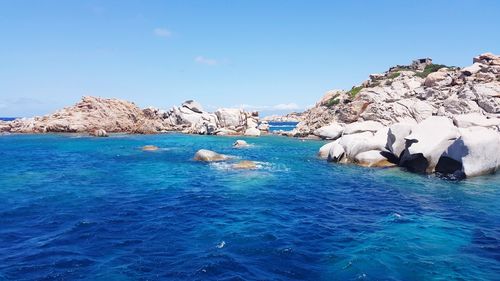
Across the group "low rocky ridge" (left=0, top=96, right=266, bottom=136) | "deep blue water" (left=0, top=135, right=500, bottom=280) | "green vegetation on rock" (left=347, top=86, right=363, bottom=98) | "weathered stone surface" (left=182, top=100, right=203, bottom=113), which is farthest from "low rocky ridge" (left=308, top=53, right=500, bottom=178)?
"weathered stone surface" (left=182, top=100, right=203, bottom=113)

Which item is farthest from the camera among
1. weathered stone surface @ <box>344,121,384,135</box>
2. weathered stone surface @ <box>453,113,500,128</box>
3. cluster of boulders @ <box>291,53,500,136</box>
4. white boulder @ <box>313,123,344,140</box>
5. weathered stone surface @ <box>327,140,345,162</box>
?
white boulder @ <box>313,123,344,140</box>

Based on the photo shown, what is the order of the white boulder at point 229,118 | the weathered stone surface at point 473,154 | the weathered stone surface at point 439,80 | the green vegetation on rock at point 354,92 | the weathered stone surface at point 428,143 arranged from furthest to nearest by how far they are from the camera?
the white boulder at point 229,118, the green vegetation on rock at point 354,92, the weathered stone surface at point 439,80, the weathered stone surface at point 428,143, the weathered stone surface at point 473,154

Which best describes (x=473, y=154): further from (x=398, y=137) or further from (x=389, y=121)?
(x=389, y=121)

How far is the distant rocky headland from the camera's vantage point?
3128cm

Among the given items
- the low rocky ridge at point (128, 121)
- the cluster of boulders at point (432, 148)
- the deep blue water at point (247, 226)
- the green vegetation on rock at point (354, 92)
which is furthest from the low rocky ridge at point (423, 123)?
the low rocky ridge at point (128, 121)

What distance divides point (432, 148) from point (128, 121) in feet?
251

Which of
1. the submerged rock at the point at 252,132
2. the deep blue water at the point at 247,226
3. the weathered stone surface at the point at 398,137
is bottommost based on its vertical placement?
the deep blue water at the point at 247,226

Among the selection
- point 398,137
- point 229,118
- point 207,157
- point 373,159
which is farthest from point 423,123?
point 229,118

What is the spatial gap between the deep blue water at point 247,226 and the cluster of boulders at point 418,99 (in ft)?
71.7

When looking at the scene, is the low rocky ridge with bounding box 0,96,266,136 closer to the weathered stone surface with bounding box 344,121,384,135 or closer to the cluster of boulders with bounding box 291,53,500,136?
the cluster of boulders with bounding box 291,53,500,136

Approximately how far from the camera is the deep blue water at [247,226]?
42.8 feet

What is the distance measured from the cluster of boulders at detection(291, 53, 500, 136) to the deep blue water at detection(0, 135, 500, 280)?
860 inches

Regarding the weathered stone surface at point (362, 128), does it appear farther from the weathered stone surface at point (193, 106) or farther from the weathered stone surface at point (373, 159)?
the weathered stone surface at point (193, 106)

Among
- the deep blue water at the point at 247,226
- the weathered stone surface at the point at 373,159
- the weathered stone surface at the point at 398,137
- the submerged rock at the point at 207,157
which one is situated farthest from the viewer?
the submerged rock at the point at 207,157
